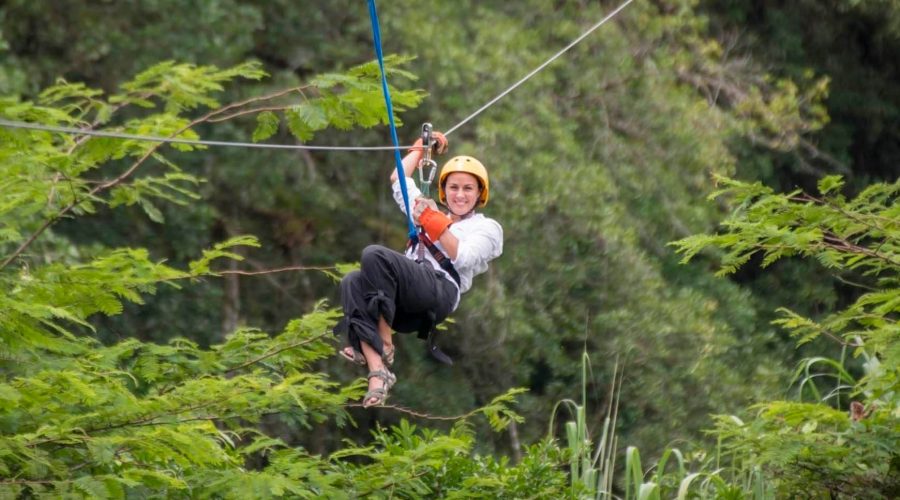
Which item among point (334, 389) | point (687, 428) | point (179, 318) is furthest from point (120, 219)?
point (687, 428)

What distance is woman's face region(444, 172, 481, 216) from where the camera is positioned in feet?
20.2

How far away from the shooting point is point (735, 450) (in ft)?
24.3

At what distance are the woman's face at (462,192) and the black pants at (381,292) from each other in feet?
1.10

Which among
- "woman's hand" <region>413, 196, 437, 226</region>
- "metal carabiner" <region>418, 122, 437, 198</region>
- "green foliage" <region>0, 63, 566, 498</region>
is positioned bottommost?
"green foliage" <region>0, 63, 566, 498</region>

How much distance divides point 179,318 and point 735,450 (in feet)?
18.1

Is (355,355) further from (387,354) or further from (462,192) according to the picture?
(462,192)

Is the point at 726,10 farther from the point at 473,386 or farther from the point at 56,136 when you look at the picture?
the point at 56,136

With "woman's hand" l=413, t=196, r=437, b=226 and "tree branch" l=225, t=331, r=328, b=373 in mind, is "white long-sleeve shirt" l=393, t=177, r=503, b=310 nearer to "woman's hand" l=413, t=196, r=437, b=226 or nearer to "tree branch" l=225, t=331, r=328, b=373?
"woman's hand" l=413, t=196, r=437, b=226

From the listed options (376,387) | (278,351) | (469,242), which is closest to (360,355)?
(376,387)

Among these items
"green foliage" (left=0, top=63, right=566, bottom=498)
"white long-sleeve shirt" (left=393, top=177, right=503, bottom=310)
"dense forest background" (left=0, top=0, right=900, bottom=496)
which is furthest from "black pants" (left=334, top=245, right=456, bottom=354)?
"dense forest background" (left=0, top=0, right=900, bottom=496)

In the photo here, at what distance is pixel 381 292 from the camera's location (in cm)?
577

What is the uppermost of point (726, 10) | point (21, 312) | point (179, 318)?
point (726, 10)

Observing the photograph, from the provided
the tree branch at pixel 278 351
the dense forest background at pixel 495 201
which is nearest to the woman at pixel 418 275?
the tree branch at pixel 278 351

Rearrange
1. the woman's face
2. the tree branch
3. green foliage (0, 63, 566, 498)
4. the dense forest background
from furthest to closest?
the dense forest background < the tree branch < the woman's face < green foliage (0, 63, 566, 498)
